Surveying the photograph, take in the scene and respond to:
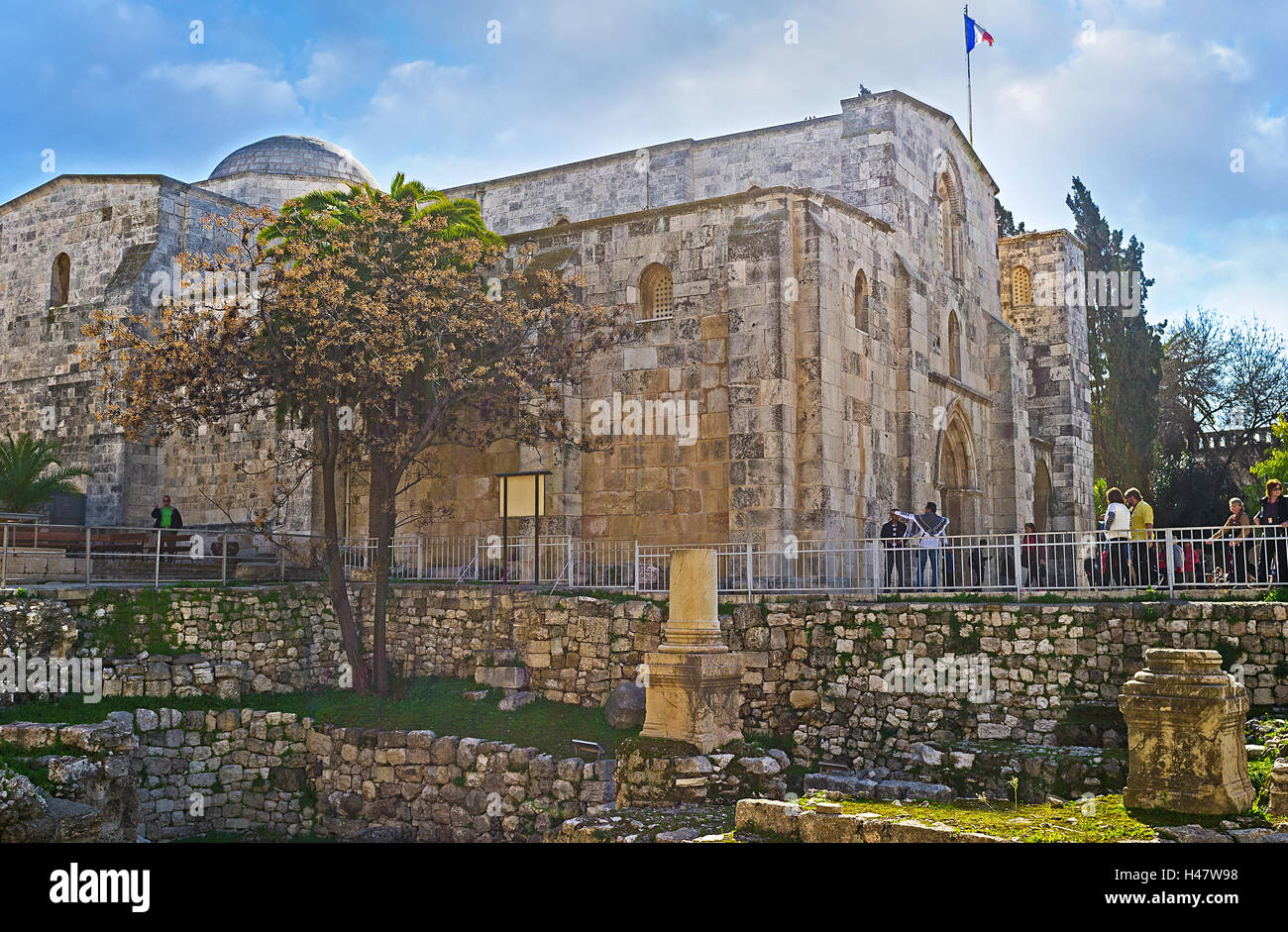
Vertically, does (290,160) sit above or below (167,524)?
above

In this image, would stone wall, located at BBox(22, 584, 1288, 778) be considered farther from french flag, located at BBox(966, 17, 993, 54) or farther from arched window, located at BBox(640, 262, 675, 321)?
french flag, located at BBox(966, 17, 993, 54)

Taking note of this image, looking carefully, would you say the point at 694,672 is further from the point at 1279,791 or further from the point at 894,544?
the point at 894,544

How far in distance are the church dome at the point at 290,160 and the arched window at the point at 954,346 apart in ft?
56.9

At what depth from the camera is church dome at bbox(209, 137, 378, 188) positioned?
3097 cm

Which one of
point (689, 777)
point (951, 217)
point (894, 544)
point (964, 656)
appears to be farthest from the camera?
point (951, 217)

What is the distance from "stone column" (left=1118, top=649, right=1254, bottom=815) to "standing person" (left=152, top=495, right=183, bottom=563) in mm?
15028

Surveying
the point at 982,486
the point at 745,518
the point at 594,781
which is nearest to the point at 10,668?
the point at 594,781

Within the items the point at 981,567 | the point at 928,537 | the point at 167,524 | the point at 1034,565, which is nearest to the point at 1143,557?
the point at 1034,565

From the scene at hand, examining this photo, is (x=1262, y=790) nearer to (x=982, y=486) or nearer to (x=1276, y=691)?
(x=1276, y=691)

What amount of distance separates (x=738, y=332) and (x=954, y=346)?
8077 millimetres

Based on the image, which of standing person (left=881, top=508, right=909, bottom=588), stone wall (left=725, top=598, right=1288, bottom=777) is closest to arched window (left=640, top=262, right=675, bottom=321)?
standing person (left=881, top=508, right=909, bottom=588)

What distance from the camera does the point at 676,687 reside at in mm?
12500

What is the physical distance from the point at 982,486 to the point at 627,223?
1032cm

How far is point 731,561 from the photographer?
1684 cm
